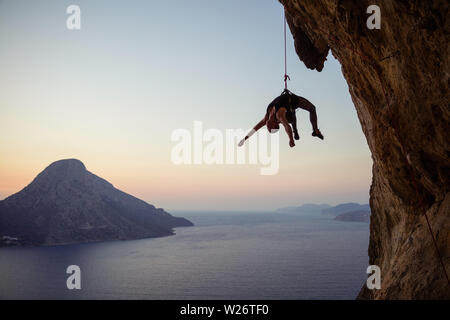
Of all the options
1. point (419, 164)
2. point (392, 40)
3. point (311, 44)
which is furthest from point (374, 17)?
point (311, 44)

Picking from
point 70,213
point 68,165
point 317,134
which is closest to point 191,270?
point 70,213

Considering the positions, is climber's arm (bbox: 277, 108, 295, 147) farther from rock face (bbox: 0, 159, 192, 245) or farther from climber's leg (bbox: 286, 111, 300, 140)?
rock face (bbox: 0, 159, 192, 245)

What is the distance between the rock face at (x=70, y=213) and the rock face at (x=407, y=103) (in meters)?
141

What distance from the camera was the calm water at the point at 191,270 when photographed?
6853 centimetres

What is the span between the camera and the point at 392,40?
17.7 ft

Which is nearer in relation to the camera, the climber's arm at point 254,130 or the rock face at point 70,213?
the climber's arm at point 254,130

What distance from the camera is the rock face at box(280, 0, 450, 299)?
491cm

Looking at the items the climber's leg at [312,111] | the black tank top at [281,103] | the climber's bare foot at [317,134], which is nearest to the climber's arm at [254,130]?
the black tank top at [281,103]

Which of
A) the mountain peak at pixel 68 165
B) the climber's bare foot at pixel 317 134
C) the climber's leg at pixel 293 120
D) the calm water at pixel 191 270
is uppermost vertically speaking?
the mountain peak at pixel 68 165

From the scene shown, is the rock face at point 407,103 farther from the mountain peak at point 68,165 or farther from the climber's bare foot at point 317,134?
the mountain peak at point 68,165

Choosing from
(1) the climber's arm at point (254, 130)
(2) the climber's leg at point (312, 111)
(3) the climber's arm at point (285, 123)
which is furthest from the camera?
(2) the climber's leg at point (312, 111)

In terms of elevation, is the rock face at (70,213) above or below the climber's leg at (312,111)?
below

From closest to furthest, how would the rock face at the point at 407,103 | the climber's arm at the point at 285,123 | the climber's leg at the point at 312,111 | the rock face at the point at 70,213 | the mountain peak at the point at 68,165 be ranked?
the rock face at the point at 407,103
the climber's arm at the point at 285,123
the climber's leg at the point at 312,111
the rock face at the point at 70,213
the mountain peak at the point at 68,165
